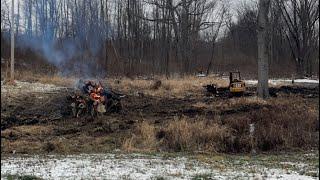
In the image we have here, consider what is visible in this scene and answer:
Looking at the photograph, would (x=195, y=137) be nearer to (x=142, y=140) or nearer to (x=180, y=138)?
(x=180, y=138)

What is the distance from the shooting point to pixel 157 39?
57.0 metres

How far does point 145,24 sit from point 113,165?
4569 cm

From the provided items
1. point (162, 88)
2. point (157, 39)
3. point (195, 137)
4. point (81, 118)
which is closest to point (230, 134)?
point (195, 137)

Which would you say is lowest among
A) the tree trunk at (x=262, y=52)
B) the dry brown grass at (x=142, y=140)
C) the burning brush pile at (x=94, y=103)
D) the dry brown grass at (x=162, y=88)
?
the dry brown grass at (x=142, y=140)

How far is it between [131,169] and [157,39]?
4836 cm

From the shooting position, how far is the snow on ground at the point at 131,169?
8.51m

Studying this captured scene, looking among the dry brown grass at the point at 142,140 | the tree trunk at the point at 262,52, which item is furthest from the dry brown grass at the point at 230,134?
the tree trunk at the point at 262,52

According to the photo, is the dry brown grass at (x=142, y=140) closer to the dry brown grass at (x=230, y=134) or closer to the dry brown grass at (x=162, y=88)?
the dry brown grass at (x=230, y=134)

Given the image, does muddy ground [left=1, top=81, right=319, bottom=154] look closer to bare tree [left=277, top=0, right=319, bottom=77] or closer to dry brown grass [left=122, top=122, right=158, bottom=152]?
dry brown grass [left=122, top=122, right=158, bottom=152]

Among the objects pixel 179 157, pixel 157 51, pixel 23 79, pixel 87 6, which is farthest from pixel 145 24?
pixel 179 157

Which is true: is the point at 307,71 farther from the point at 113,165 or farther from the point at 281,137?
the point at 113,165

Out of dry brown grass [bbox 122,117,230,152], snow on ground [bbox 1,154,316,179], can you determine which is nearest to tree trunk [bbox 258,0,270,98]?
dry brown grass [bbox 122,117,230,152]

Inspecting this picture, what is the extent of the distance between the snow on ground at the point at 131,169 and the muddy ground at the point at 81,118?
9.65 ft

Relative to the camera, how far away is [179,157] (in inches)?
456
